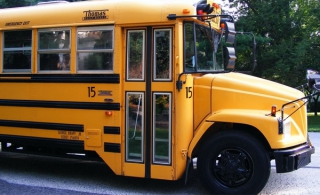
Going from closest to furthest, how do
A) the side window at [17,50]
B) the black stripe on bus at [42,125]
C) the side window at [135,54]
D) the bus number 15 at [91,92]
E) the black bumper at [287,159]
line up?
the black bumper at [287,159]
the side window at [135,54]
the bus number 15 at [91,92]
the black stripe on bus at [42,125]
the side window at [17,50]

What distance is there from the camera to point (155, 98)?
209 inches

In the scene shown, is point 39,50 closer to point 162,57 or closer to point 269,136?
point 162,57

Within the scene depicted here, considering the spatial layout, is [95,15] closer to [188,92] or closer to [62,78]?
[62,78]

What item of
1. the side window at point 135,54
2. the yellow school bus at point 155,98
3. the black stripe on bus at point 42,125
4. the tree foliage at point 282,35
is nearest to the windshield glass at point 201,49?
the yellow school bus at point 155,98

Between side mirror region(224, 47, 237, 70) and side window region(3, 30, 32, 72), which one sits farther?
side window region(3, 30, 32, 72)

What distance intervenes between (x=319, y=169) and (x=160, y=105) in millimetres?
3350

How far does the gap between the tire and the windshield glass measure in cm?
102

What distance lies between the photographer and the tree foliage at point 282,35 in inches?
637

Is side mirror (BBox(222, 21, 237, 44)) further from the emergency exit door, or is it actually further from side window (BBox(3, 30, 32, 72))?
side window (BBox(3, 30, 32, 72))

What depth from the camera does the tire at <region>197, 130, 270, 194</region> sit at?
16.0 feet

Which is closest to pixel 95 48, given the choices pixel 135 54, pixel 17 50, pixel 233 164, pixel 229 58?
pixel 135 54

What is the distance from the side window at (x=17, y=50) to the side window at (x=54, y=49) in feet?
0.78

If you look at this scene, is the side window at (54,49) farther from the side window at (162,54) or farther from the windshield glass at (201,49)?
the windshield glass at (201,49)

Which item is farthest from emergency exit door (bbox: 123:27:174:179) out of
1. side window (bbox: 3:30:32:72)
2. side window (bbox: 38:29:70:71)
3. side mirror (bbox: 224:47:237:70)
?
side window (bbox: 3:30:32:72)
